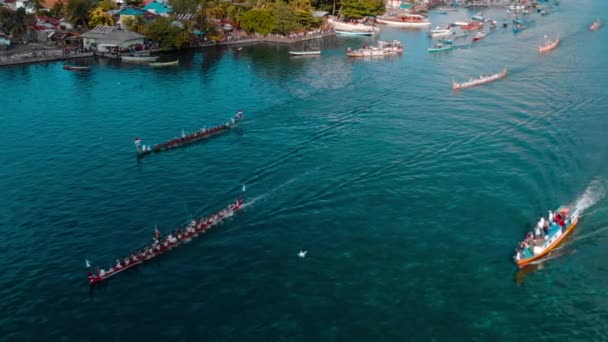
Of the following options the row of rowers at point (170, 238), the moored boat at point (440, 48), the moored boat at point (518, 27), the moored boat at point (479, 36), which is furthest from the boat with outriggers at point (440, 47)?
the row of rowers at point (170, 238)

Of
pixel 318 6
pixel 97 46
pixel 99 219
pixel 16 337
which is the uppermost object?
pixel 318 6

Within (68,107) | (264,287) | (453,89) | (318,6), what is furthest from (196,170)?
(318,6)

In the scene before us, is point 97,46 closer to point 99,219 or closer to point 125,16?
point 125,16

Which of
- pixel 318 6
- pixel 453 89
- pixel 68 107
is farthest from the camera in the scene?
pixel 318 6

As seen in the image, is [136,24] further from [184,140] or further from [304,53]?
[184,140]

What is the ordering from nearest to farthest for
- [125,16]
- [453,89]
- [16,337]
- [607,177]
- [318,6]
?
[16,337]
[607,177]
[453,89]
[125,16]
[318,6]

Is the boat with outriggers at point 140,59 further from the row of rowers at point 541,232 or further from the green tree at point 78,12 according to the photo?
the row of rowers at point 541,232

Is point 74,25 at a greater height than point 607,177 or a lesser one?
greater

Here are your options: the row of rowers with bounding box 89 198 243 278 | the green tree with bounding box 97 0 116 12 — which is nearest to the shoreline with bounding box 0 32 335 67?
Answer: the green tree with bounding box 97 0 116 12
